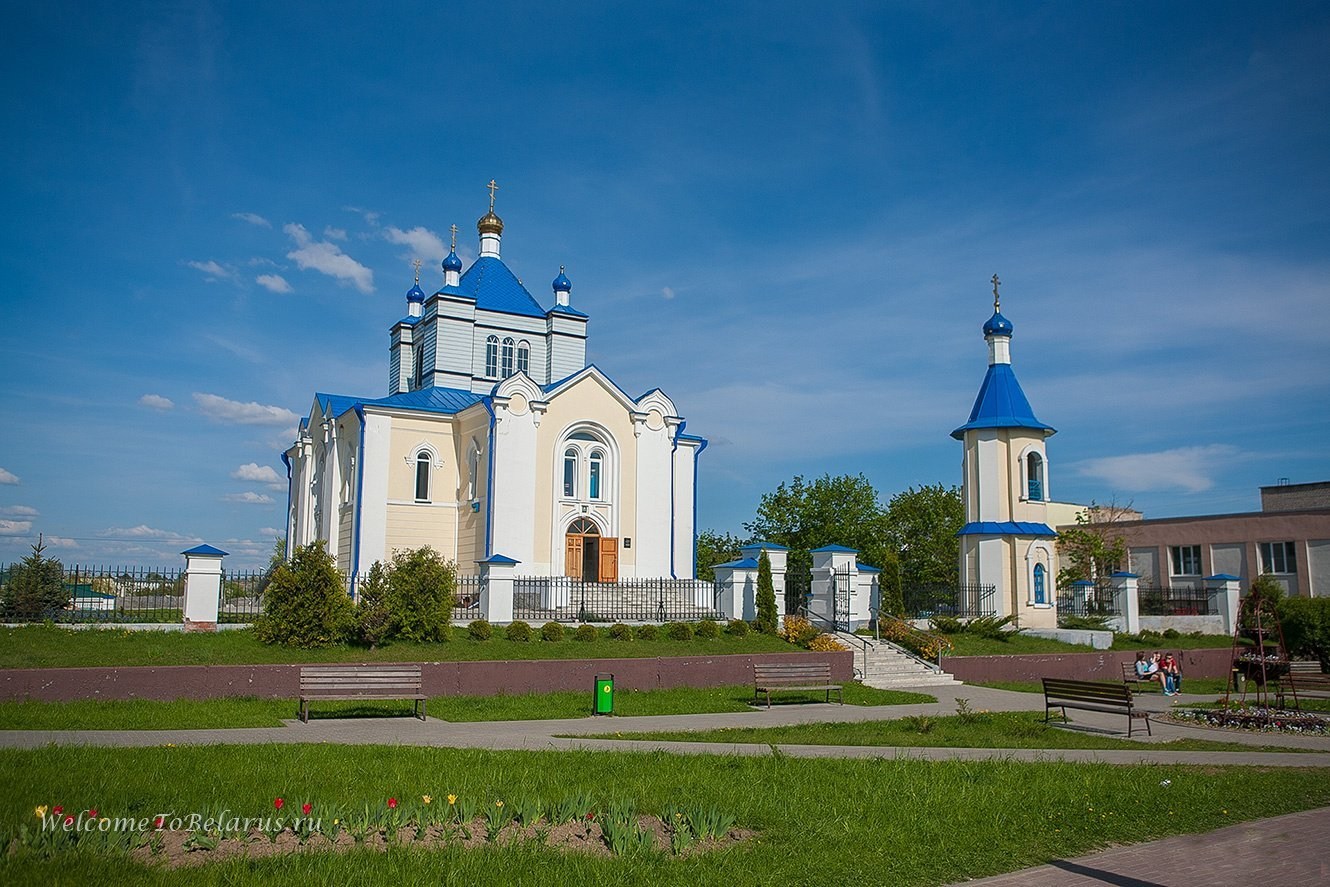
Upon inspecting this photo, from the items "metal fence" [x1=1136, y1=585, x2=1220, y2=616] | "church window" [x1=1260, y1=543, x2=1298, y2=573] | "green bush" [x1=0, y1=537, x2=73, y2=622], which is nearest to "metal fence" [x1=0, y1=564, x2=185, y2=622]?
"green bush" [x1=0, y1=537, x2=73, y2=622]

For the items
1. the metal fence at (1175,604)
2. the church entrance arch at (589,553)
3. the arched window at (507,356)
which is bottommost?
the metal fence at (1175,604)

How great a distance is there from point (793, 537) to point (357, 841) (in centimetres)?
4136

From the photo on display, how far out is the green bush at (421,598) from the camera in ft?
59.7

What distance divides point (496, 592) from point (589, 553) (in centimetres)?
817

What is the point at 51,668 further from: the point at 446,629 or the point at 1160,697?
the point at 1160,697

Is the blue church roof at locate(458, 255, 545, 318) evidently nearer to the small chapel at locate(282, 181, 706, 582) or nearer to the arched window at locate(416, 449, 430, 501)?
the small chapel at locate(282, 181, 706, 582)

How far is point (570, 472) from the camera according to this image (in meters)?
30.0

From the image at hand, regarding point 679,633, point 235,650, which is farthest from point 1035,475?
point 235,650

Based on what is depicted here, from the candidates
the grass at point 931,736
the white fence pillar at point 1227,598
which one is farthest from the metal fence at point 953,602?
the grass at point 931,736

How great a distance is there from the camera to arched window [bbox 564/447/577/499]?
2972 centimetres

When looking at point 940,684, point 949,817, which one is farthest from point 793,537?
point 949,817

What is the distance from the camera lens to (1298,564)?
3406 centimetres

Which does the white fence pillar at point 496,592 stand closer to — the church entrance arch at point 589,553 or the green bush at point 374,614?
the green bush at point 374,614

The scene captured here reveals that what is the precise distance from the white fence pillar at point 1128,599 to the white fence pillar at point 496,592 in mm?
18486
